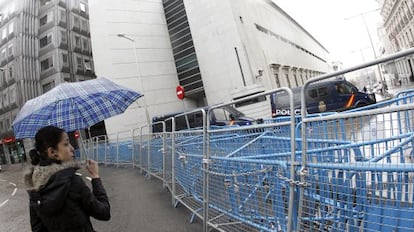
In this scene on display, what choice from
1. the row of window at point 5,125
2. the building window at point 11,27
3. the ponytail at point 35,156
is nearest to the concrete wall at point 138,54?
the building window at point 11,27

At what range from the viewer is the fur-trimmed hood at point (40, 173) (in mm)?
2008

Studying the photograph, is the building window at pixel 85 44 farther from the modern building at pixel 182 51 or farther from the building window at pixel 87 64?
the modern building at pixel 182 51

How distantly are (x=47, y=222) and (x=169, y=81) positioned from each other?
37.5 metres

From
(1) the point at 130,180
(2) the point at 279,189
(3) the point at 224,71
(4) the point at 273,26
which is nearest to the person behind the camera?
(2) the point at 279,189

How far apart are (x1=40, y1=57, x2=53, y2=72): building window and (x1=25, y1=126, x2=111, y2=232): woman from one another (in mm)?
37811

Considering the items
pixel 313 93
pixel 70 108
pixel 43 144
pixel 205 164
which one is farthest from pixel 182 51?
pixel 43 144

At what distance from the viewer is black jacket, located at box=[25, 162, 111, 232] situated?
6.43 ft

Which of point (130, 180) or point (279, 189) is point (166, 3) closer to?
point (130, 180)

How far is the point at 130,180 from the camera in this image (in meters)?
9.14

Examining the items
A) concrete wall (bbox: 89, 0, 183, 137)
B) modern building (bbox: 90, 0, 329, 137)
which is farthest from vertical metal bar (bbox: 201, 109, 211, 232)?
concrete wall (bbox: 89, 0, 183, 137)

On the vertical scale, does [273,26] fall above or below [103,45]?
above

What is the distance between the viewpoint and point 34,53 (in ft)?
120

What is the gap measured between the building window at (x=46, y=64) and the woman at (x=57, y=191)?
3781 centimetres

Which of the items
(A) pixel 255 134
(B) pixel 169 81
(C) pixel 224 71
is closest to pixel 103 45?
(B) pixel 169 81
